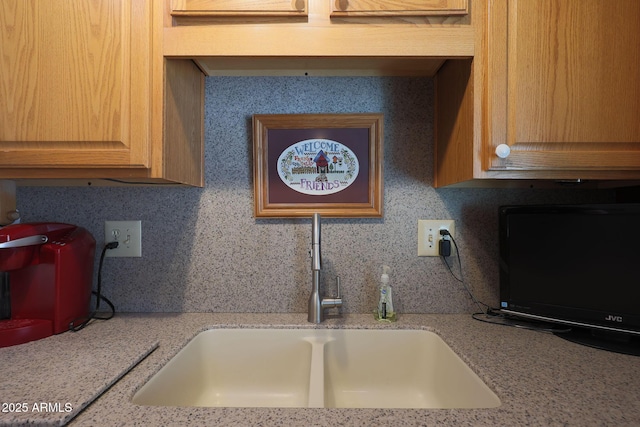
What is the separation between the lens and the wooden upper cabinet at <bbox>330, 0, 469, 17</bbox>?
0.72m

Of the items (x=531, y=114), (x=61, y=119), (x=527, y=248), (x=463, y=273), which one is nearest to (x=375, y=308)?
(x=463, y=273)

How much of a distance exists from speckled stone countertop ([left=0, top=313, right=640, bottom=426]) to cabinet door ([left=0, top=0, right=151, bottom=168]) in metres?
0.45

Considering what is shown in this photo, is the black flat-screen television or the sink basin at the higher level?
the black flat-screen television

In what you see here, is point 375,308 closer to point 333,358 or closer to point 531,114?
point 333,358

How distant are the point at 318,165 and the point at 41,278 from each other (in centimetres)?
81

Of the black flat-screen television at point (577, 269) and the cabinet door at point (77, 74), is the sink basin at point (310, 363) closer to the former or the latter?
the black flat-screen television at point (577, 269)

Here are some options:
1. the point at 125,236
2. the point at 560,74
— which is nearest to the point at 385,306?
the point at 560,74

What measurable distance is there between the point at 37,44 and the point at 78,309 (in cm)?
68

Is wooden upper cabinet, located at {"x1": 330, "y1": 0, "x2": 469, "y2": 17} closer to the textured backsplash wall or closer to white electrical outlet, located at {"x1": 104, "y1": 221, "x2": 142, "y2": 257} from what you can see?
the textured backsplash wall

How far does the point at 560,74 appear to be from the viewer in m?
0.73

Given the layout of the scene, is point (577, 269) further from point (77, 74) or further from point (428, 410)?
point (77, 74)

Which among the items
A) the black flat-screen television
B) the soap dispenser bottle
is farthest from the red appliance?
the black flat-screen television

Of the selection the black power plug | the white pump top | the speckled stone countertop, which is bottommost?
the speckled stone countertop

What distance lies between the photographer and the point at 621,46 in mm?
730
